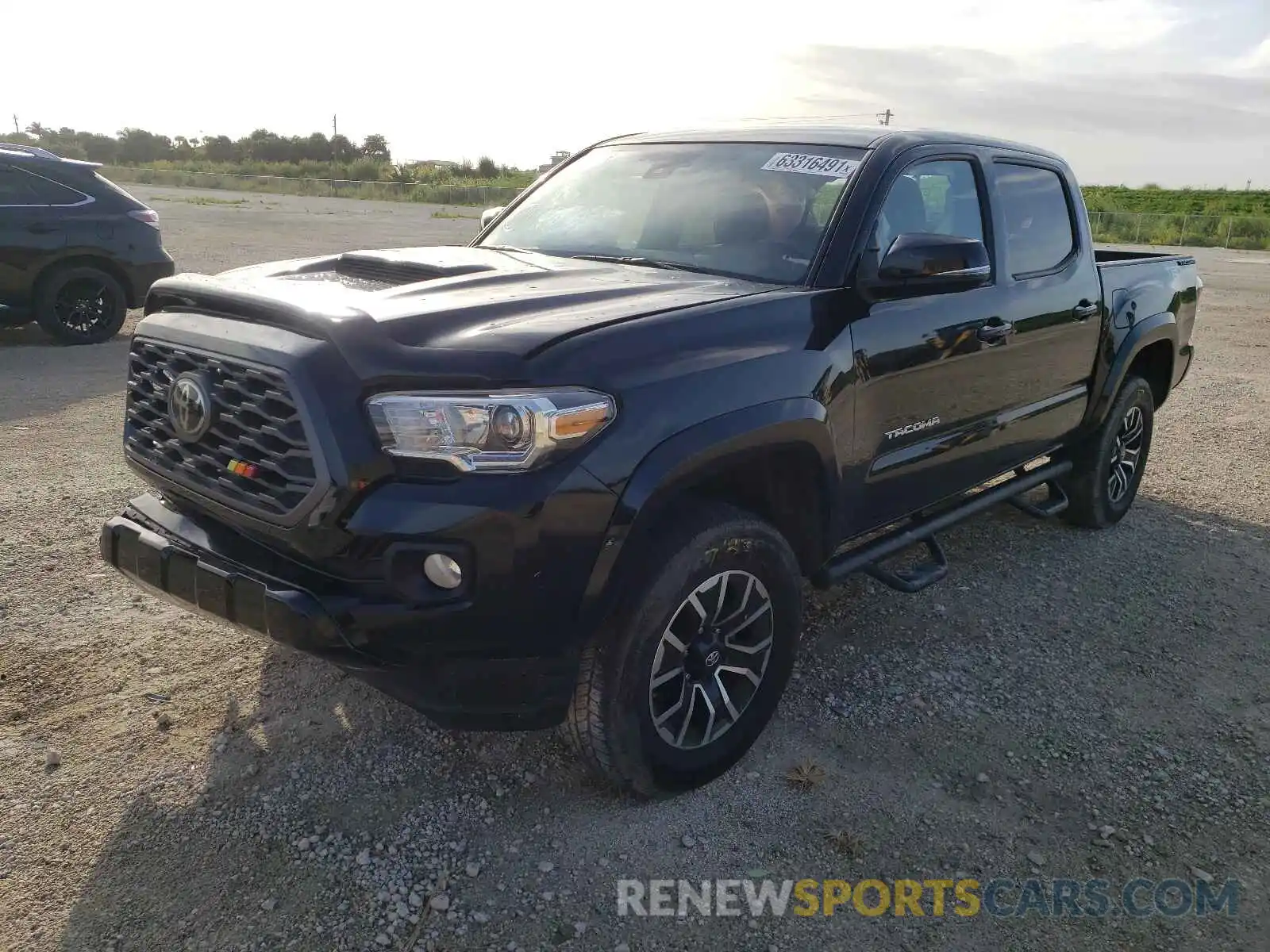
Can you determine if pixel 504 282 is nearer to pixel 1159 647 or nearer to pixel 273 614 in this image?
pixel 273 614

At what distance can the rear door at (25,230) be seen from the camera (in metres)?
8.79

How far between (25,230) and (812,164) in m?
7.90

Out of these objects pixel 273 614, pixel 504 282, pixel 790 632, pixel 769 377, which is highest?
pixel 504 282

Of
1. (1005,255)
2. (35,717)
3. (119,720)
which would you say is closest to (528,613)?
(119,720)

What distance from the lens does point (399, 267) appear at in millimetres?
3275

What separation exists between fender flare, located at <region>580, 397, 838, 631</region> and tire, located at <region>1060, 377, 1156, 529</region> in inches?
111

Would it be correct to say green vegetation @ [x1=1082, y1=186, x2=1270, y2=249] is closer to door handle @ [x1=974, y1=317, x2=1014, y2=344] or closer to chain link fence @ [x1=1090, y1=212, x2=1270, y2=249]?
chain link fence @ [x1=1090, y1=212, x2=1270, y2=249]

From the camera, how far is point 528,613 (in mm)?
2539

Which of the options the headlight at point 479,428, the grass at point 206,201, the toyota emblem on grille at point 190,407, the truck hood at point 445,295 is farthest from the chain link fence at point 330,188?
the headlight at point 479,428

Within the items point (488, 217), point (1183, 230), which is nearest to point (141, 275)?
point (488, 217)

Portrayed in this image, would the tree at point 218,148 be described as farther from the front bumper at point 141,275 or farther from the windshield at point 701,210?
the windshield at point 701,210

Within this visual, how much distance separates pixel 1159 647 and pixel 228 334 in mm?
3781

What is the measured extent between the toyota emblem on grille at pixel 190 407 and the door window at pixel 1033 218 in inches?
126

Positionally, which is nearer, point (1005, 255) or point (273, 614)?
point (273, 614)
